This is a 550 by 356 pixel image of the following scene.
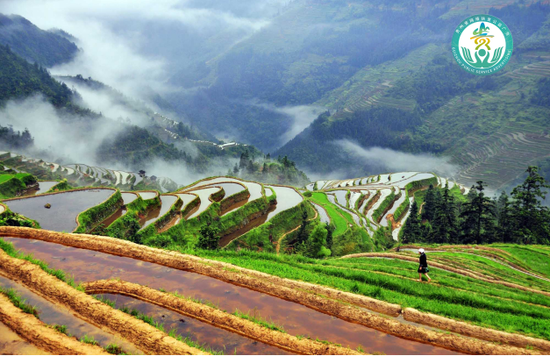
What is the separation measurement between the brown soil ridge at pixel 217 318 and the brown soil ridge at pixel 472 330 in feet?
11.9

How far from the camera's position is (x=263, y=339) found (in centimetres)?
1035

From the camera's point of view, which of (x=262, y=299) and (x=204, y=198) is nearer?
(x=262, y=299)

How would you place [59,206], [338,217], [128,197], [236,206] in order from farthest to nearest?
[338,217], [236,206], [128,197], [59,206]

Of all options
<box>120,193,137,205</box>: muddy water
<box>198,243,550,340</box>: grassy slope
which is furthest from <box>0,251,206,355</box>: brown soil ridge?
<box>120,193,137,205</box>: muddy water

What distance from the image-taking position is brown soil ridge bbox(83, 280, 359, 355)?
9891 mm

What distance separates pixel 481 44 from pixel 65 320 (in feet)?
283

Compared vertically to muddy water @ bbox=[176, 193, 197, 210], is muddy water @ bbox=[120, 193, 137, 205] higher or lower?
lower

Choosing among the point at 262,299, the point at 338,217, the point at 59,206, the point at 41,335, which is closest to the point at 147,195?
the point at 59,206

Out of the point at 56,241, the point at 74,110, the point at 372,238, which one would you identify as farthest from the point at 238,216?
the point at 74,110

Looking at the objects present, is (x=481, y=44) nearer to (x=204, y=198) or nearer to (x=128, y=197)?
(x=204, y=198)

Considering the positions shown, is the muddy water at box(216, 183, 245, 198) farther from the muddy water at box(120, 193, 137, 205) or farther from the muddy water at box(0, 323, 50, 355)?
the muddy water at box(0, 323, 50, 355)

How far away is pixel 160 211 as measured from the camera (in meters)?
36.5

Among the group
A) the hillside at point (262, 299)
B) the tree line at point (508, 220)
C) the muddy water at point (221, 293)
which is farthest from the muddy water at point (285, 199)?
the muddy water at point (221, 293)

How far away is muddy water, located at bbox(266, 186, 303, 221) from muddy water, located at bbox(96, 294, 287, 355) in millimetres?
27979
